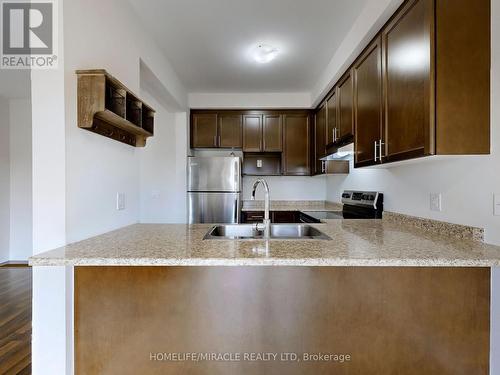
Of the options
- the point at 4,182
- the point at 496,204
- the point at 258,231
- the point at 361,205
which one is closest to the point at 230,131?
the point at 361,205

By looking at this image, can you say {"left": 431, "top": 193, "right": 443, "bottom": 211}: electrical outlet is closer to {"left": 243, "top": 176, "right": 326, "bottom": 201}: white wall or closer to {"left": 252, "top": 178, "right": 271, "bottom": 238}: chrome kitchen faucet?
{"left": 252, "top": 178, "right": 271, "bottom": 238}: chrome kitchen faucet

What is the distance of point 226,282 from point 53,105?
1167 mm

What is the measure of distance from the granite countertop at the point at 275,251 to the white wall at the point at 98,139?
17 centimetres

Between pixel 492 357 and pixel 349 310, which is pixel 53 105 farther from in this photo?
pixel 492 357

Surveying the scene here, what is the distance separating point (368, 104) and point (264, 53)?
1180 mm

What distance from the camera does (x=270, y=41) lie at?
2.63 m

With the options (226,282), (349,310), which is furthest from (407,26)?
(226,282)

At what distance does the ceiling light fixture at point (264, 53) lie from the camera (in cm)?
270

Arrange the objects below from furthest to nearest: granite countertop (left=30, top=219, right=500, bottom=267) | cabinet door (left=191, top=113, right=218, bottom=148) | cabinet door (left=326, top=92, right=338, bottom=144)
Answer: cabinet door (left=191, top=113, right=218, bottom=148)
cabinet door (left=326, top=92, right=338, bottom=144)
granite countertop (left=30, top=219, right=500, bottom=267)

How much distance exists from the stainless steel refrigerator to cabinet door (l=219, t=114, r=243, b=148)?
1.50 feet

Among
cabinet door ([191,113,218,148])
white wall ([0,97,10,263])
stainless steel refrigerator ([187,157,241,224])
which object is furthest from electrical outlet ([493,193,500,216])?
white wall ([0,97,10,263])

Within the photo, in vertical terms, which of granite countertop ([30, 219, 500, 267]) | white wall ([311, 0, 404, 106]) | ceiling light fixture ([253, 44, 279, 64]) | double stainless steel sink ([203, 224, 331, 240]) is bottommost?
double stainless steel sink ([203, 224, 331, 240])

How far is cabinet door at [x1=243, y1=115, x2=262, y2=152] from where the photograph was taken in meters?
4.14

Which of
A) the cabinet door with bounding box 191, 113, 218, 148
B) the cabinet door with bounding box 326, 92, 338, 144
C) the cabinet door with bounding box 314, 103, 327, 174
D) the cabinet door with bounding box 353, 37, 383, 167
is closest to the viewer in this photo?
the cabinet door with bounding box 353, 37, 383, 167
